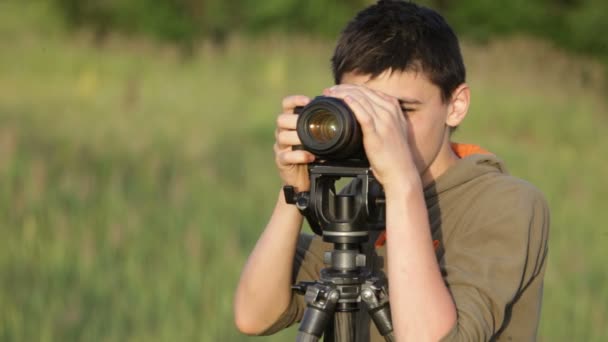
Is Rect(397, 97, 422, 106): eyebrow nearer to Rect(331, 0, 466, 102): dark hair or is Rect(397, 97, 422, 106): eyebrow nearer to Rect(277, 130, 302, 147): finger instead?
Rect(331, 0, 466, 102): dark hair

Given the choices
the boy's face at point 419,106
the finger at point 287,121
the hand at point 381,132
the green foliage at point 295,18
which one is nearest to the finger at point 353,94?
the hand at point 381,132

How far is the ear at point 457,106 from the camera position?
7.16 feet

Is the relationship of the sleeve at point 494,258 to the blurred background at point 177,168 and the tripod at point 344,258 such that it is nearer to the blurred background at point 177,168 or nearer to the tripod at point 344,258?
the tripod at point 344,258

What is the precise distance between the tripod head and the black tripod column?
0.29ft

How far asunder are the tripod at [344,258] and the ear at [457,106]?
1.20 feet

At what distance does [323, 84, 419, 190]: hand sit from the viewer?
180 centimetres

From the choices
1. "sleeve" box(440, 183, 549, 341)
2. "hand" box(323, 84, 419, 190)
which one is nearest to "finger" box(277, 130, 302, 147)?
"hand" box(323, 84, 419, 190)

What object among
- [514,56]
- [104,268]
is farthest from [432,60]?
[514,56]

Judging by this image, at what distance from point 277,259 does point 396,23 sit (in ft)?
1.80

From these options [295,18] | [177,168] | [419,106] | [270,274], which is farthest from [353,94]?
[295,18]

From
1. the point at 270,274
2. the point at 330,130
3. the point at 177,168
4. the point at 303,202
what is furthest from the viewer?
the point at 177,168

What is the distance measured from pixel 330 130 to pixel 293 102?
162 mm

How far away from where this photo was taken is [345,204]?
1.87 meters

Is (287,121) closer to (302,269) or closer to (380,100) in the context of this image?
(380,100)
